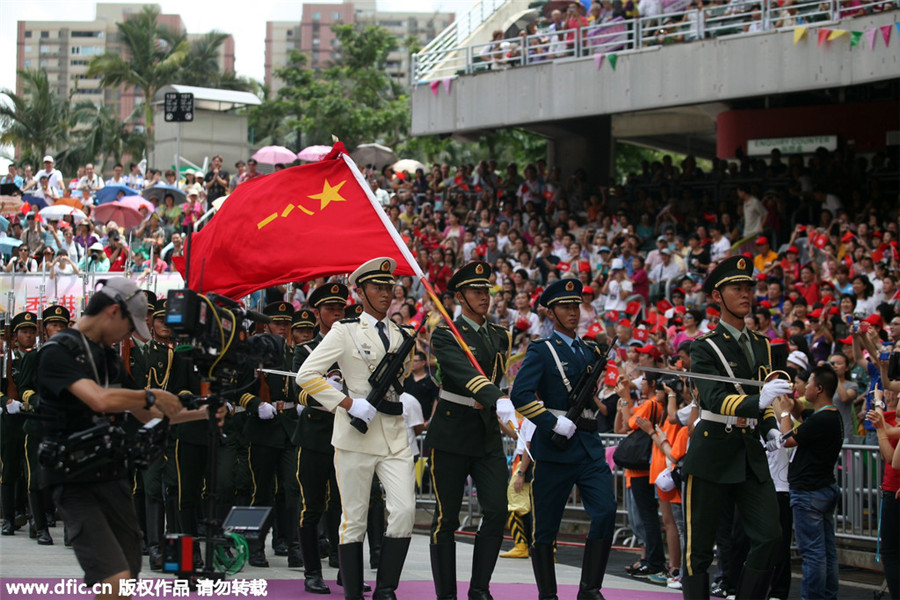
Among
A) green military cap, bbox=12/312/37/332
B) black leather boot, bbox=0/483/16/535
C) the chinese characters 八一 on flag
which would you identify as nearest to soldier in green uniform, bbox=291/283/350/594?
the chinese characters 八一 on flag

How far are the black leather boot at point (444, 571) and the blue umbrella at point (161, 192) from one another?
Answer: 18.6 meters

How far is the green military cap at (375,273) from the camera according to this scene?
28.0 ft

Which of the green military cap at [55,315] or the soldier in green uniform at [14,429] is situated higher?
the green military cap at [55,315]

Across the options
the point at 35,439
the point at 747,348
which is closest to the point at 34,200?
the point at 35,439

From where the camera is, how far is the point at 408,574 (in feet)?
33.1

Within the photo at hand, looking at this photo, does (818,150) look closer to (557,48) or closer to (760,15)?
(760,15)

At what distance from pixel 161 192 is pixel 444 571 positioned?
18922 millimetres

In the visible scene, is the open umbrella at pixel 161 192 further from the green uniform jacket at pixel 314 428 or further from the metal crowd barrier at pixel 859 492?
the metal crowd barrier at pixel 859 492

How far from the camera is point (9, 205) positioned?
23.0 metres

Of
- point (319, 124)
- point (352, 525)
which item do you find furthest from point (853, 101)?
point (319, 124)

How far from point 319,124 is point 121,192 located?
2472 cm

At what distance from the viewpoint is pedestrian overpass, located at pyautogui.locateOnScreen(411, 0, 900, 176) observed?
19719 millimetres

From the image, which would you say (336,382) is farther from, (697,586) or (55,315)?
(55,315)

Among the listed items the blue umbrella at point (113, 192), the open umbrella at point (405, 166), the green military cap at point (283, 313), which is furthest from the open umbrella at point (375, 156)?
the green military cap at point (283, 313)
